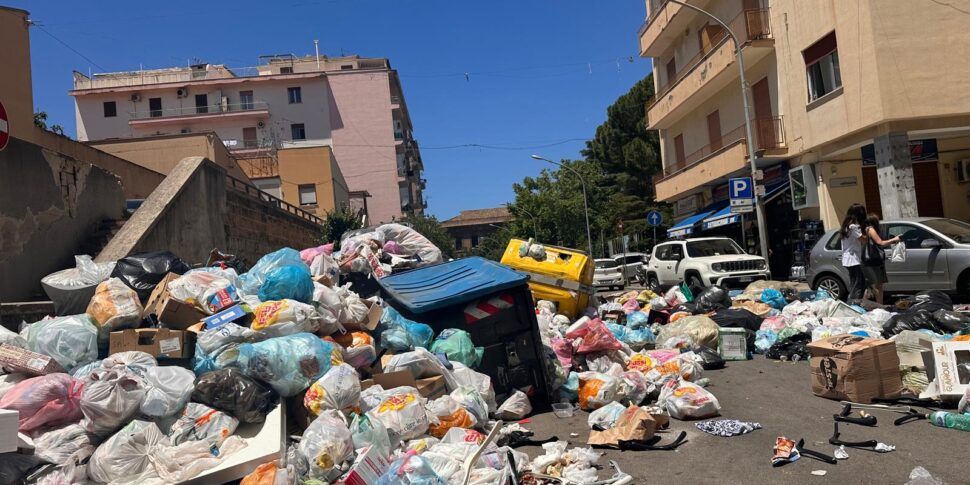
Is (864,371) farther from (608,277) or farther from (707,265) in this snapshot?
(608,277)

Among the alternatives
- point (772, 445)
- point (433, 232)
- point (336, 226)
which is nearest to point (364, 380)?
point (772, 445)

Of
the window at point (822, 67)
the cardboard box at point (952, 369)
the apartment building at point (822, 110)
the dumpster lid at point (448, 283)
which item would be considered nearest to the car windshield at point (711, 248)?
the apartment building at point (822, 110)

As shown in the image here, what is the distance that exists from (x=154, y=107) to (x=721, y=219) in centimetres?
4549

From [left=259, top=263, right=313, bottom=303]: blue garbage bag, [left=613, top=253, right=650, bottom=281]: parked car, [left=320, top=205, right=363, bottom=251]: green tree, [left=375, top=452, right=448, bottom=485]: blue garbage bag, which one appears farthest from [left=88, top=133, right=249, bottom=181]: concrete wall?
[left=375, top=452, right=448, bottom=485]: blue garbage bag

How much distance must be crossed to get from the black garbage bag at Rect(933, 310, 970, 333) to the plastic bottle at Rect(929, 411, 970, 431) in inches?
117

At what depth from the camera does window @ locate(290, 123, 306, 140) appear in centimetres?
5431

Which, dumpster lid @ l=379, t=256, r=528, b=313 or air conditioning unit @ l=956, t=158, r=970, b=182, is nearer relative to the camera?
dumpster lid @ l=379, t=256, r=528, b=313

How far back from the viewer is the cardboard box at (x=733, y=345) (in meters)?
8.09

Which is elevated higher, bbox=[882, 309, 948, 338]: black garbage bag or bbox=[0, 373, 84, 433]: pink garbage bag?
bbox=[0, 373, 84, 433]: pink garbage bag

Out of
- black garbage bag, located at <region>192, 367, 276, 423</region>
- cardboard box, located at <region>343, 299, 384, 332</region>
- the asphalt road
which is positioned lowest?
the asphalt road

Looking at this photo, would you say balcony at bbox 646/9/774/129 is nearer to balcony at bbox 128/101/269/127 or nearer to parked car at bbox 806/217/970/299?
parked car at bbox 806/217/970/299

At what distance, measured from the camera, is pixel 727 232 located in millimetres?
24344

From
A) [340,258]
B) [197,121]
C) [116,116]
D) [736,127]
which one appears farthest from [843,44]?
[116,116]

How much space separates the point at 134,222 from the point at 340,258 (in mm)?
3206
